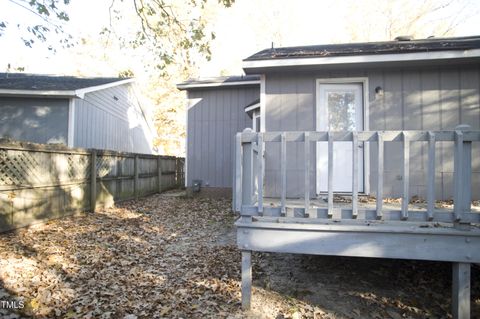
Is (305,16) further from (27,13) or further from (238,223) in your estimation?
(238,223)

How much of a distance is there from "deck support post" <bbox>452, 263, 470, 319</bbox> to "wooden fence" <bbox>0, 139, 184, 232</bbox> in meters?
6.44

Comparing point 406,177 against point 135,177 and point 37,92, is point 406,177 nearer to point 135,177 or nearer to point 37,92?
point 135,177

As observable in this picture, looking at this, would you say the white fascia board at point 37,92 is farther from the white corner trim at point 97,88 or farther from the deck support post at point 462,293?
the deck support post at point 462,293

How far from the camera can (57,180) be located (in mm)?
6512

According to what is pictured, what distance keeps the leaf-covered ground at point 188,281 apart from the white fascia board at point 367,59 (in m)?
3.68

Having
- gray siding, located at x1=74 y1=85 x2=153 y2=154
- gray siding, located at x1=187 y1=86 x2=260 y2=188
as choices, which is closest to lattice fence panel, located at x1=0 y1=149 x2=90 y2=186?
gray siding, located at x1=187 y1=86 x2=260 y2=188

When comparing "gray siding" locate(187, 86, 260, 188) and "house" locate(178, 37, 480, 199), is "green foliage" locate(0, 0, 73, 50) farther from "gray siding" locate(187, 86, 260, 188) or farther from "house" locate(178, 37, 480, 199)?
"gray siding" locate(187, 86, 260, 188)


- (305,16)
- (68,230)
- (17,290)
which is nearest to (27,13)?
(68,230)

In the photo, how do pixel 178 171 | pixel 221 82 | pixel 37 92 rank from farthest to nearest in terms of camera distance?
pixel 178 171 < pixel 221 82 < pixel 37 92

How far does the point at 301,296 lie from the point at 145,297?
185 centimetres

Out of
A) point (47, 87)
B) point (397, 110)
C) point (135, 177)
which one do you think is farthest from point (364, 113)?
point (47, 87)

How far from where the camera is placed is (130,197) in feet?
33.2

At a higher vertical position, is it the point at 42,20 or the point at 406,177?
the point at 42,20

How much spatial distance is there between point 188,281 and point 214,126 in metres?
7.16
